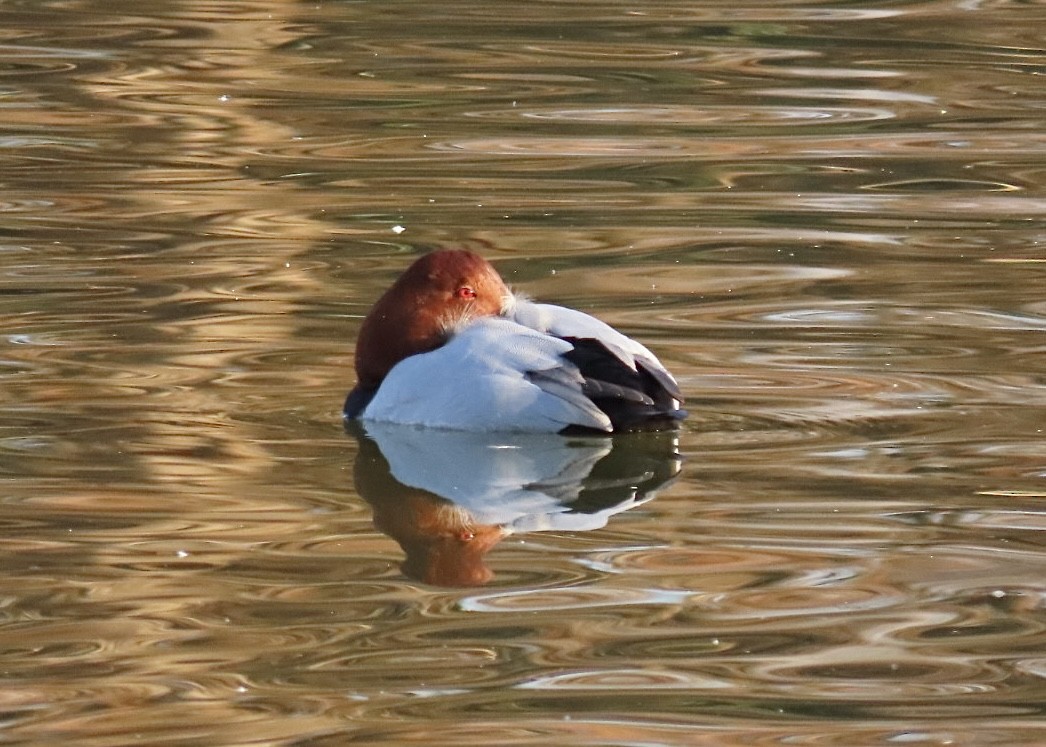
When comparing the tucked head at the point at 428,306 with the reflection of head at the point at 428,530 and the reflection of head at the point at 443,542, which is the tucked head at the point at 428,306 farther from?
the reflection of head at the point at 443,542

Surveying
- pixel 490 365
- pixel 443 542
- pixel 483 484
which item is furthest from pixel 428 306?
pixel 443 542

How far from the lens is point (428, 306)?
6.95 metres

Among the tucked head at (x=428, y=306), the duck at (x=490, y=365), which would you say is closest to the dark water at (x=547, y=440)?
the duck at (x=490, y=365)

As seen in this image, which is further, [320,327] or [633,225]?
[633,225]

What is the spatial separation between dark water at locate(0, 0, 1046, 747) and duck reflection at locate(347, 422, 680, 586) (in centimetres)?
2

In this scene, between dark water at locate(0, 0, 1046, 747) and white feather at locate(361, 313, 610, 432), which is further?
white feather at locate(361, 313, 610, 432)

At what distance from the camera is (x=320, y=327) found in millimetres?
8039

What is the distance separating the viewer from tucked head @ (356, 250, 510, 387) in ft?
22.7

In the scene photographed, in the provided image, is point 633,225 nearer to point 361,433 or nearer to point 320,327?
point 320,327

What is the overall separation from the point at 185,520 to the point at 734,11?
387 inches

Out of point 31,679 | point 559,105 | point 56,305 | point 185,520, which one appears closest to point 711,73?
point 559,105

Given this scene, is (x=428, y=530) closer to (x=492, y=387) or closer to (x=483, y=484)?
(x=483, y=484)

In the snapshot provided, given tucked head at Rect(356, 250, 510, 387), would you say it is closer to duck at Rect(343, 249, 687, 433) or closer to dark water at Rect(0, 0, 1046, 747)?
duck at Rect(343, 249, 687, 433)

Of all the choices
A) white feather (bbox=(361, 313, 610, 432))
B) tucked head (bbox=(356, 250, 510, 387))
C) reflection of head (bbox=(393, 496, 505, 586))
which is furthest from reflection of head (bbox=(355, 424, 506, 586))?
tucked head (bbox=(356, 250, 510, 387))
